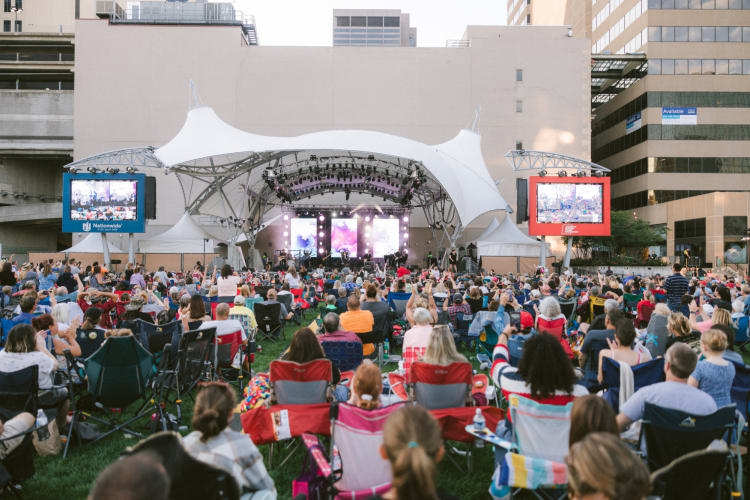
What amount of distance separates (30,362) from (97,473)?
102cm

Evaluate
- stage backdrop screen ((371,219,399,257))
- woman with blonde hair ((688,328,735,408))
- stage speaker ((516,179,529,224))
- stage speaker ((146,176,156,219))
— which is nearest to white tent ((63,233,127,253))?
stage speaker ((146,176,156,219))

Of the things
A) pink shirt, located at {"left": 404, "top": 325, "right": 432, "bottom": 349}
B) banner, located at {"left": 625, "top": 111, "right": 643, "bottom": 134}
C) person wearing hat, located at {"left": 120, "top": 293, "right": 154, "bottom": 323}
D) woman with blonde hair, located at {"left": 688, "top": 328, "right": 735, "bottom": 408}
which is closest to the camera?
woman with blonde hair, located at {"left": 688, "top": 328, "right": 735, "bottom": 408}

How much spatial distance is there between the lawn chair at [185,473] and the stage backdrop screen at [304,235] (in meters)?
28.8

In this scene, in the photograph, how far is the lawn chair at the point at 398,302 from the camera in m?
9.71

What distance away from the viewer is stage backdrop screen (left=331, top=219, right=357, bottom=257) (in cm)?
3134

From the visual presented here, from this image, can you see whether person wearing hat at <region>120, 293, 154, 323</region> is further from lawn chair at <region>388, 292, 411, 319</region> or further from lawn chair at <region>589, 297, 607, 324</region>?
lawn chair at <region>589, 297, 607, 324</region>

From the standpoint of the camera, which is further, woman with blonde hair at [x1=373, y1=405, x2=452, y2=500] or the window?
the window

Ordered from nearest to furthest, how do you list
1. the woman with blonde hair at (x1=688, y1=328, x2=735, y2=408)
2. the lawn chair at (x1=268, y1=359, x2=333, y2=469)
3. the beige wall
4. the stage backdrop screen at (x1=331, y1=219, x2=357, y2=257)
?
1. the woman with blonde hair at (x1=688, y1=328, x2=735, y2=408)
2. the lawn chair at (x1=268, y1=359, x2=333, y2=469)
3. the stage backdrop screen at (x1=331, y1=219, x2=357, y2=257)
4. the beige wall

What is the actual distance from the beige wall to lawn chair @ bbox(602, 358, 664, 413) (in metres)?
31.8

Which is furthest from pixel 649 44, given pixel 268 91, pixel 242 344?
pixel 242 344

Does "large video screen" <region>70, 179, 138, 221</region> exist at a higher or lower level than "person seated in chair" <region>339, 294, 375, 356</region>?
higher

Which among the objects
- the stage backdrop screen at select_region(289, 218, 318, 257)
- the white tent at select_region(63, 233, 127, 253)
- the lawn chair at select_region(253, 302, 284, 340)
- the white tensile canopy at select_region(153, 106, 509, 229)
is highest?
the white tensile canopy at select_region(153, 106, 509, 229)

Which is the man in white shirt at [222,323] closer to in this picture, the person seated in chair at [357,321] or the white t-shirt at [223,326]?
the white t-shirt at [223,326]

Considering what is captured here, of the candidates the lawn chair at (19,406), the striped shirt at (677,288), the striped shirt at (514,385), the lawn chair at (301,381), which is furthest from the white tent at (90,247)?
the striped shirt at (514,385)
